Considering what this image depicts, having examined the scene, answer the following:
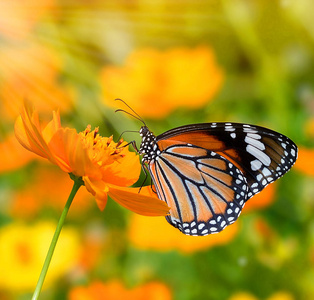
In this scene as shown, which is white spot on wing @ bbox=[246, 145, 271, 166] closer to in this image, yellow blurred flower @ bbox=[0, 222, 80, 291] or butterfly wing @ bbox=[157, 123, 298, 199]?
butterfly wing @ bbox=[157, 123, 298, 199]

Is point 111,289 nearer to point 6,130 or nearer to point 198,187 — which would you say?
point 198,187

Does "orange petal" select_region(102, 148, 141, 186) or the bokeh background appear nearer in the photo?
"orange petal" select_region(102, 148, 141, 186)

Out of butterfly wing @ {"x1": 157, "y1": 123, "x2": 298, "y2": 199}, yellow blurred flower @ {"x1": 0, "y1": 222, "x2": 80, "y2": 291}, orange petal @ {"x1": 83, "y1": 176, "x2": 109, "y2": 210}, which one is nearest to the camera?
orange petal @ {"x1": 83, "y1": 176, "x2": 109, "y2": 210}

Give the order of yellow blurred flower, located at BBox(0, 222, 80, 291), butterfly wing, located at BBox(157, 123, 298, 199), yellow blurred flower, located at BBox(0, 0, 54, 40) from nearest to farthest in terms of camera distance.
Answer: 1. butterfly wing, located at BBox(157, 123, 298, 199)
2. yellow blurred flower, located at BBox(0, 222, 80, 291)
3. yellow blurred flower, located at BBox(0, 0, 54, 40)

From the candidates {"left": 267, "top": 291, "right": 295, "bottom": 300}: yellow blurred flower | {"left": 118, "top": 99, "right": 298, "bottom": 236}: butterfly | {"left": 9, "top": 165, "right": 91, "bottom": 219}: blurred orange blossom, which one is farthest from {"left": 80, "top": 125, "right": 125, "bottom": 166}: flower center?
{"left": 267, "top": 291, "right": 295, "bottom": 300}: yellow blurred flower

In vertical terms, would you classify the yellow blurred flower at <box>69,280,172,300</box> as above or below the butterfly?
below

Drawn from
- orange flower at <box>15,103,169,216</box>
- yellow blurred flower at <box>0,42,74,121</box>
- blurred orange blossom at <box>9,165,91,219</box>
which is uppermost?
yellow blurred flower at <box>0,42,74,121</box>
